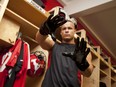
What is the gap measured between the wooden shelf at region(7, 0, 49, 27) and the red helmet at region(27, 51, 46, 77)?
0.37m

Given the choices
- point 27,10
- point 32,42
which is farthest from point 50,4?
point 27,10

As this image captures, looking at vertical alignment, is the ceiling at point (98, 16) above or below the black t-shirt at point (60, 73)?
above

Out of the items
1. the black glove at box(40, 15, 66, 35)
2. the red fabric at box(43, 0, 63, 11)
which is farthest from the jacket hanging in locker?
the red fabric at box(43, 0, 63, 11)

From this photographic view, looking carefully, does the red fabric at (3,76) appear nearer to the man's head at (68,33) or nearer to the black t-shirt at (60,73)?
the black t-shirt at (60,73)

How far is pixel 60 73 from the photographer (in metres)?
1.42

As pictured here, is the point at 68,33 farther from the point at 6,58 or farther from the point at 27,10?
the point at 6,58

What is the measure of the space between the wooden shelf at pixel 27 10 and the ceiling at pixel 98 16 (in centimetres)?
100

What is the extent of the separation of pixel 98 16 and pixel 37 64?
5.78 ft

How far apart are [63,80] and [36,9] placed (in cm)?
77

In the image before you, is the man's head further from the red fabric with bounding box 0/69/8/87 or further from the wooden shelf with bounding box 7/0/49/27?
the red fabric with bounding box 0/69/8/87

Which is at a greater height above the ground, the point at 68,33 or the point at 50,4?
the point at 50,4

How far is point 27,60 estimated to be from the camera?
5.30 feet

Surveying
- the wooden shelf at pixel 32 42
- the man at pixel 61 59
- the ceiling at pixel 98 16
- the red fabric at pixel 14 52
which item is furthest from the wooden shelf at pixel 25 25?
the ceiling at pixel 98 16

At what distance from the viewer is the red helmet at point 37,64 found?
67.8 inches
